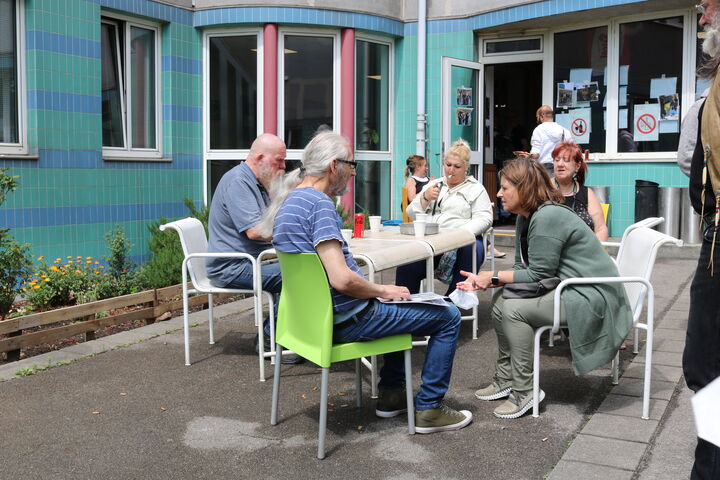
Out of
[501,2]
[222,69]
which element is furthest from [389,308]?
[501,2]

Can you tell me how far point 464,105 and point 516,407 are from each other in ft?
27.3

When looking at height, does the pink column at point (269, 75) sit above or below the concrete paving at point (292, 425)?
above

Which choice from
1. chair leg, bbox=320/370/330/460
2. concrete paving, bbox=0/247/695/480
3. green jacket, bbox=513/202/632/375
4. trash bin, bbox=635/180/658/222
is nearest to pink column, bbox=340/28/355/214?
trash bin, bbox=635/180/658/222

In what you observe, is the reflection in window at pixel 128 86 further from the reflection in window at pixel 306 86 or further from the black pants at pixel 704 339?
the black pants at pixel 704 339

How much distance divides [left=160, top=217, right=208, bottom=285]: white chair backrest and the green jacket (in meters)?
2.35

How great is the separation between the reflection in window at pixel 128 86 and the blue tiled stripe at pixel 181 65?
6.4 inches

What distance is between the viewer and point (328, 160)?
12.6 feet

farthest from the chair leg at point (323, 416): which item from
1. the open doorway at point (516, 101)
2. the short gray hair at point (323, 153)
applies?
the open doorway at point (516, 101)

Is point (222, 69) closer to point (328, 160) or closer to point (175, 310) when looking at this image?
point (175, 310)

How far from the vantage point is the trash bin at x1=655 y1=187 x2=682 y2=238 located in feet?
34.1

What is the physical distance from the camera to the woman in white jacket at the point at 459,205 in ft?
19.8

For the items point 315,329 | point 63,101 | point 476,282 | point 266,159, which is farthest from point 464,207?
point 63,101

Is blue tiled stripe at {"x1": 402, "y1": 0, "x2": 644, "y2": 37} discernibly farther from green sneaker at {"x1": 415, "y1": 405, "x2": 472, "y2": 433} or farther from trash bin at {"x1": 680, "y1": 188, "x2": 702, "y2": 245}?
green sneaker at {"x1": 415, "y1": 405, "x2": 472, "y2": 433}

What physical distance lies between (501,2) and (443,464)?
9.16 meters
